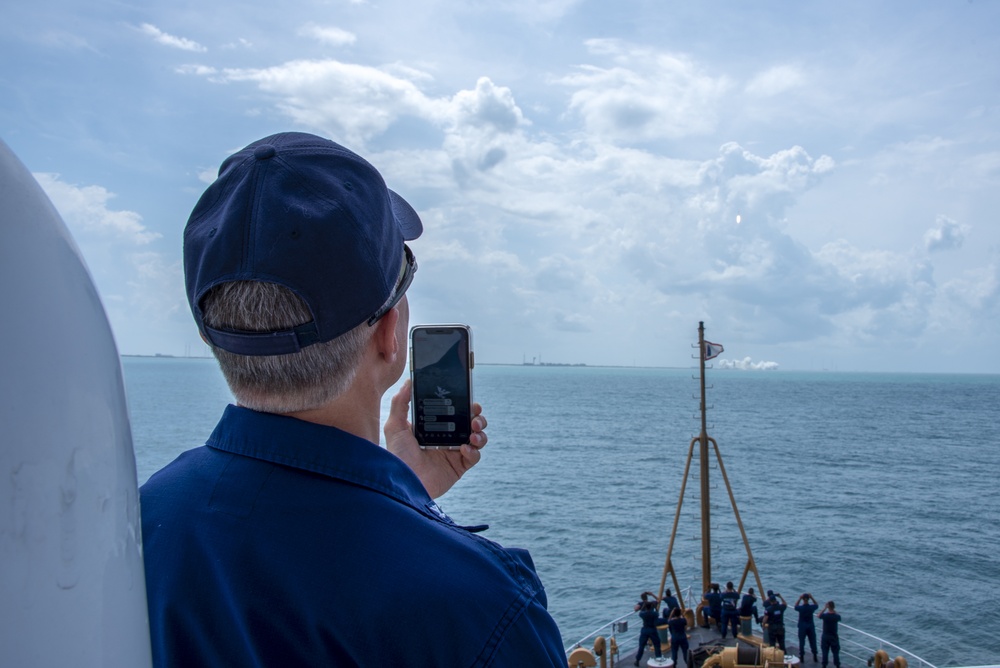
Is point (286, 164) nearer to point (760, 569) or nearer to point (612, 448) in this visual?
point (760, 569)

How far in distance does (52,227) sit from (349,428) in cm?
61

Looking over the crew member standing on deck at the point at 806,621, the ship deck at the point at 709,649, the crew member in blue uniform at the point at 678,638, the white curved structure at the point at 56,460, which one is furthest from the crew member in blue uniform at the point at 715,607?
the white curved structure at the point at 56,460

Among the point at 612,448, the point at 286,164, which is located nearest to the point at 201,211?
the point at 286,164

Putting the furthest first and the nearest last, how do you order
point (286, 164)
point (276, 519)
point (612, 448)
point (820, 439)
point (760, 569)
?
1. point (820, 439)
2. point (612, 448)
3. point (760, 569)
4. point (286, 164)
5. point (276, 519)

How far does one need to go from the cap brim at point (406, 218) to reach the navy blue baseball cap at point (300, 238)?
5.2 inches

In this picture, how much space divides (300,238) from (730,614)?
1818 centimetres

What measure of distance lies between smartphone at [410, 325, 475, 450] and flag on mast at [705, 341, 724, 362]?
21327mm

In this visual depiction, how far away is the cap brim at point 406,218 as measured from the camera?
168 centimetres

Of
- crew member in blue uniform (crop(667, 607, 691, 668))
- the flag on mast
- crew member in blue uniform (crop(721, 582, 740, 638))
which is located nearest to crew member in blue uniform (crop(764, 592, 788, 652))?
crew member in blue uniform (crop(721, 582, 740, 638))

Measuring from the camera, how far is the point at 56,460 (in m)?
1.00

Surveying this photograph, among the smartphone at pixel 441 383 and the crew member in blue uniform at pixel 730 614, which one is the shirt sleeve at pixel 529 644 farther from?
the crew member in blue uniform at pixel 730 614

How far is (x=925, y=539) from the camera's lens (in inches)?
1467

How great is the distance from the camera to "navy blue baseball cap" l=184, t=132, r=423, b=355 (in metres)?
1.35

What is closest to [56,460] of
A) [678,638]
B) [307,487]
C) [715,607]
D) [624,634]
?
[307,487]
